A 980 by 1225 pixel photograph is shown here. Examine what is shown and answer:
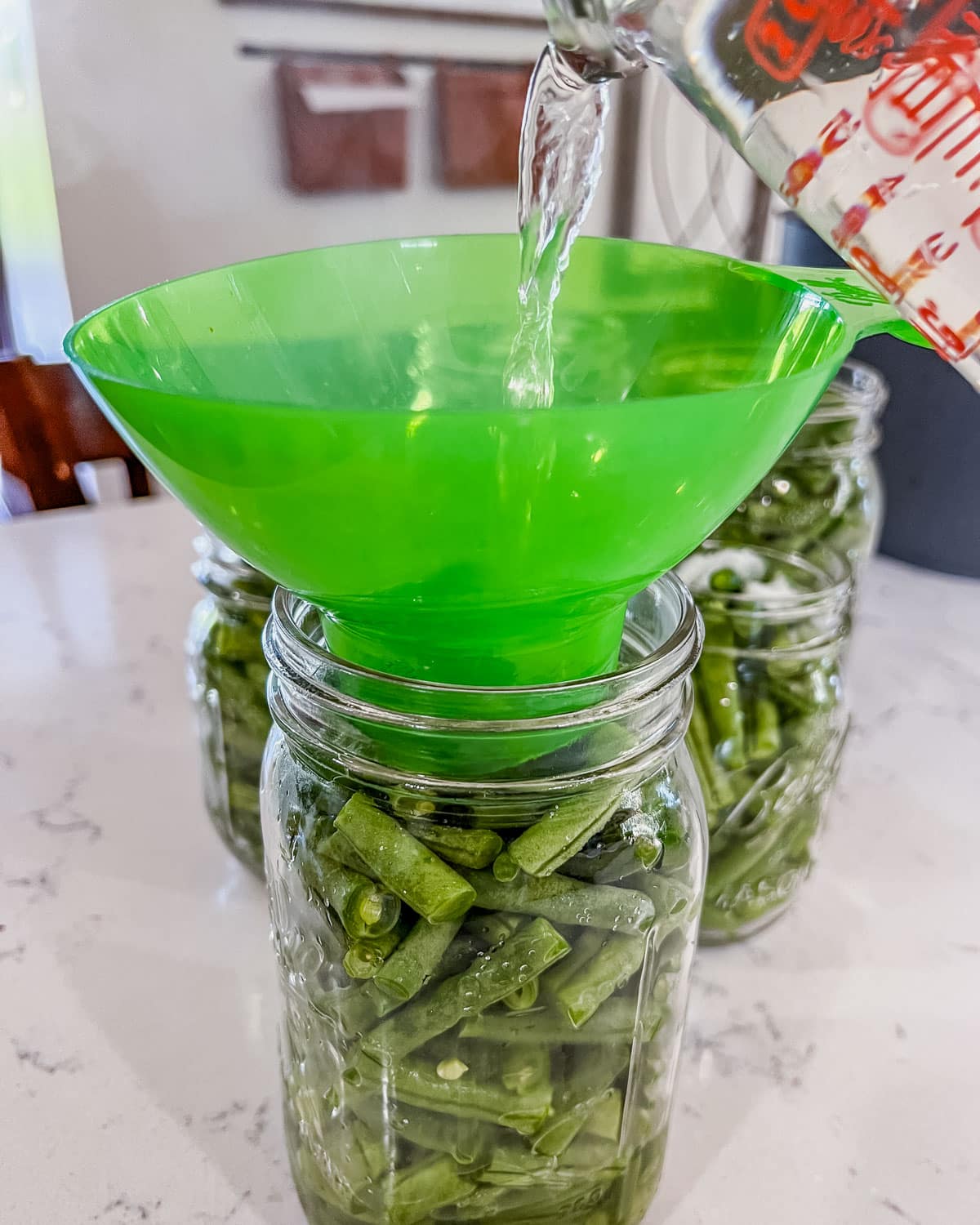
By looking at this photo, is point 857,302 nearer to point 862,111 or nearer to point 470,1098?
point 862,111

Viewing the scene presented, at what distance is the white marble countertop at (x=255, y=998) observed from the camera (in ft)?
1.39

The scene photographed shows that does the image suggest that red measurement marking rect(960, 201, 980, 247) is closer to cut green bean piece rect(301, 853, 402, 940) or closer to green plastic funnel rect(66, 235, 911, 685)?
green plastic funnel rect(66, 235, 911, 685)

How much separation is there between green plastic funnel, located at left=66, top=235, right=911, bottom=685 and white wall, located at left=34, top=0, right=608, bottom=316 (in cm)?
160

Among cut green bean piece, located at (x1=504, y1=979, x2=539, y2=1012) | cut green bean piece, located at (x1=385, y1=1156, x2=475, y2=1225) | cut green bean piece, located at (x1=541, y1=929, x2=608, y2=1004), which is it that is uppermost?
cut green bean piece, located at (x1=541, y1=929, x2=608, y2=1004)

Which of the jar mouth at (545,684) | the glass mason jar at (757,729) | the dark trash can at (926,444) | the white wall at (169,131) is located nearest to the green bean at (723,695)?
the glass mason jar at (757,729)

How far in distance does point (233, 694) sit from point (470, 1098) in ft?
0.84

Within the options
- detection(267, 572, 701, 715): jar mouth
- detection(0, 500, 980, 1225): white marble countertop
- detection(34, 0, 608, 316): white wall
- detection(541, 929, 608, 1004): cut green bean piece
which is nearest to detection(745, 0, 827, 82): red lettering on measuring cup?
detection(267, 572, 701, 715): jar mouth

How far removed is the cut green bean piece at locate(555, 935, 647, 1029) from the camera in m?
0.36

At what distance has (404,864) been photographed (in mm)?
353

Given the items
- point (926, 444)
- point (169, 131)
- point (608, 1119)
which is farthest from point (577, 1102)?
point (169, 131)

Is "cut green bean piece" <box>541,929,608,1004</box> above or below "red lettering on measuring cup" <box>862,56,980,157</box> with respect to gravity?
below

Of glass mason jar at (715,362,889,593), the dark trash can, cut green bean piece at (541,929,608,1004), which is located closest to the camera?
cut green bean piece at (541,929,608,1004)

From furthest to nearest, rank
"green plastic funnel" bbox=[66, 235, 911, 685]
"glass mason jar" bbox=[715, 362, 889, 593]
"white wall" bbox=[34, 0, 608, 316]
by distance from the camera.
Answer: "white wall" bbox=[34, 0, 608, 316], "glass mason jar" bbox=[715, 362, 889, 593], "green plastic funnel" bbox=[66, 235, 911, 685]

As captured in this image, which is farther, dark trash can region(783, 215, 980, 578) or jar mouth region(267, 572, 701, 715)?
dark trash can region(783, 215, 980, 578)
